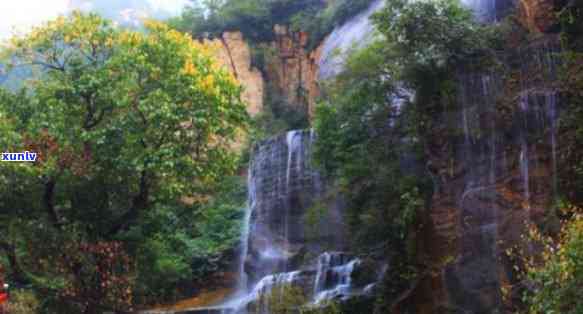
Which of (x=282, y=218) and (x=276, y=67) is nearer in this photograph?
(x=282, y=218)

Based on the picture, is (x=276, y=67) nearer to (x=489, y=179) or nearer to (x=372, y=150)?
(x=372, y=150)

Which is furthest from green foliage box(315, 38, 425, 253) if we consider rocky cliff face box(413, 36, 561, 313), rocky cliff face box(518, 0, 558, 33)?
rocky cliff face box(518, 0, 558, 33)

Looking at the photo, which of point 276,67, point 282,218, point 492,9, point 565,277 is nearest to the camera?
point 565,277

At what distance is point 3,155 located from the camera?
1346 cm

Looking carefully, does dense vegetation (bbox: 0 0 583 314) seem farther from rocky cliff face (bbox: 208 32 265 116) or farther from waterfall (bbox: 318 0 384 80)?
rocky cliff face (bbox: 208 32 265 116)

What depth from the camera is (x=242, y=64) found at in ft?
94.0

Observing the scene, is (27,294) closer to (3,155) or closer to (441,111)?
(3,155)

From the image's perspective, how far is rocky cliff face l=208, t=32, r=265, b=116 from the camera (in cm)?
2823

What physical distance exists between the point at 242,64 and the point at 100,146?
1472 cm

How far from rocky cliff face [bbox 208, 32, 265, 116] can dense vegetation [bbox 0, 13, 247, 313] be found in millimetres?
12459

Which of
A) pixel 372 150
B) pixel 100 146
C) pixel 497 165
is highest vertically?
pixel 100 146

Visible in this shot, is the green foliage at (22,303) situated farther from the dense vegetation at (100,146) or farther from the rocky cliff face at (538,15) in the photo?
the rocky cliff face at (538,15)

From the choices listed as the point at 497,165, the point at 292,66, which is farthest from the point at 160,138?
the point at 292,66

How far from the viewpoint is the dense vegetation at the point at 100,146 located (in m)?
14.1
